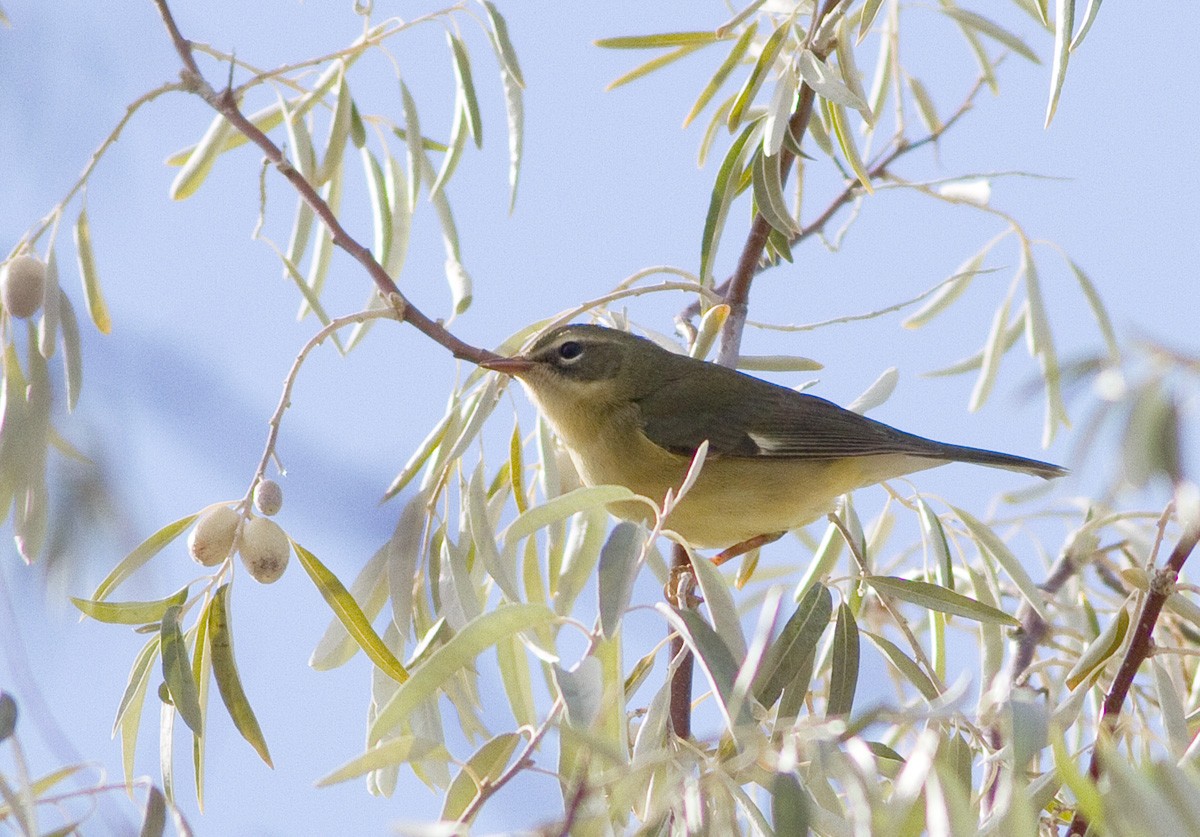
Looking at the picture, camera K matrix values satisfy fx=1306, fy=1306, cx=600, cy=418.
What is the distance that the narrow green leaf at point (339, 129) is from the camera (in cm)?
267

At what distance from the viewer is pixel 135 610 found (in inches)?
76.7

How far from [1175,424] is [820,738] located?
528 mm

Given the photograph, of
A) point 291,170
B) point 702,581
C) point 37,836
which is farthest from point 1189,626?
point 37,836

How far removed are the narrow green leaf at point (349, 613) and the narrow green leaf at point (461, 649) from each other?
35 cm

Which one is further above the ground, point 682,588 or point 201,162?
point 201,162

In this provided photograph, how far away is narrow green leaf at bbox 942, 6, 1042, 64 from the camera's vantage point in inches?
118

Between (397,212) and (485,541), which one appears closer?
(485,541)

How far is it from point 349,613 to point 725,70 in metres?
1.40

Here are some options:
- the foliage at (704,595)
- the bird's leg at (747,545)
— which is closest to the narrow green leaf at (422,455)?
the foliage at (704,595)

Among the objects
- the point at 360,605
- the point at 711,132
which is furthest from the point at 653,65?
the point at 360,605

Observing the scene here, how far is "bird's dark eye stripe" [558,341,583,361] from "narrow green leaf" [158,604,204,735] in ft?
4.45

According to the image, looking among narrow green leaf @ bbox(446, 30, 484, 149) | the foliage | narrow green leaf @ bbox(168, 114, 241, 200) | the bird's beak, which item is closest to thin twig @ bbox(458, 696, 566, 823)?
the foliage

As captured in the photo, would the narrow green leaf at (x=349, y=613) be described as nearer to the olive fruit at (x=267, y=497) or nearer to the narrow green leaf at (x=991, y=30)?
the olive fruit at (x=267, y=497)

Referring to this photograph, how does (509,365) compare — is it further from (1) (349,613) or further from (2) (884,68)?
(2) (884,68)
